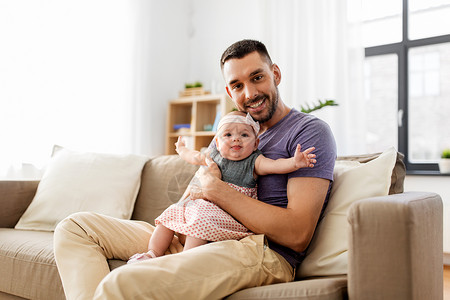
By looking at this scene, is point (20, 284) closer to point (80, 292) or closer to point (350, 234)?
point (80, 292)

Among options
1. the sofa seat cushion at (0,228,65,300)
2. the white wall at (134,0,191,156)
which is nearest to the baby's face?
the sofa seat cushion at (0,228,65,300)

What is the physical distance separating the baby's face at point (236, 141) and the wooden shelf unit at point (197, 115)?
247 cm

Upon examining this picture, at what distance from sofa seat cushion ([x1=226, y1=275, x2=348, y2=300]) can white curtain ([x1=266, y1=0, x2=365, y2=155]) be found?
2599 mm

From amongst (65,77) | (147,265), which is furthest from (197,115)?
(147,265)

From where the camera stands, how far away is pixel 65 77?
11.3 ft

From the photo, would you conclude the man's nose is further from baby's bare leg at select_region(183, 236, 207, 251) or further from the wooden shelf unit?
the wooden shelf unit

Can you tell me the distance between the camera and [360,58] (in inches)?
140

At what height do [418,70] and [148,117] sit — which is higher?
[418,70]

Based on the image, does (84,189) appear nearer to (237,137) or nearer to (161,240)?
(161,240)

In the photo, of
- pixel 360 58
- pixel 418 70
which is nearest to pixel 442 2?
pixel 418 70

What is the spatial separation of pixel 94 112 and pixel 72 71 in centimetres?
40

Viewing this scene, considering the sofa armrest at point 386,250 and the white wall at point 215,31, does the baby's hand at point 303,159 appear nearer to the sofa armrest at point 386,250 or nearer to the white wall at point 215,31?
the sofa armrest at point 386,250

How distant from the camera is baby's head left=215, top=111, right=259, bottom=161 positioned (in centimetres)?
142

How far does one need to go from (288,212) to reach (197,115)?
3015mm
